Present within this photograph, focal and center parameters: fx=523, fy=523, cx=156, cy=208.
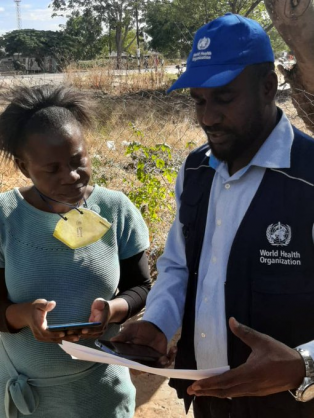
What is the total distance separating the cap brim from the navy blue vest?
283 millimetres

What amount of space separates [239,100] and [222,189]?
0.29m

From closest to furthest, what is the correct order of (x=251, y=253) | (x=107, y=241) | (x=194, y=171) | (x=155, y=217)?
(x=251, y=253)
(x=194, y=171)
(x=107, y=241)
(x=155, y=217)

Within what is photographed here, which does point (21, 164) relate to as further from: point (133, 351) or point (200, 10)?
point (200, 10)

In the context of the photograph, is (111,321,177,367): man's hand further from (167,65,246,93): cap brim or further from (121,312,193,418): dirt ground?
(121,312,193,418): dirt ground

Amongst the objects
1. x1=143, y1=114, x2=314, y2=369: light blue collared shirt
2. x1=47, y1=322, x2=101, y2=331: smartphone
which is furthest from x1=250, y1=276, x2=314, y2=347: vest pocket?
x1=47, y1=322, x2=101, y2=331: smartphone

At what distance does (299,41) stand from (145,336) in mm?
2841

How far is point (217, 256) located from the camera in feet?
5.41

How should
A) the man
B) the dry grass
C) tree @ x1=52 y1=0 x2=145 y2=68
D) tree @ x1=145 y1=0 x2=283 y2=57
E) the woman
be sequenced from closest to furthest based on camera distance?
the man → the woman → the dry grass → tree @ x1=145 y1=0 x2=283 y2=57 → tree @ x1=52 y1=0 x2=145 y2=68

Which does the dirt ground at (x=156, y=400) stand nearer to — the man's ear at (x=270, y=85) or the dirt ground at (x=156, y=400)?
the dirt ground at (x=156, y=400)

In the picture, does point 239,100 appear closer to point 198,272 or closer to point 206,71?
point 206,71

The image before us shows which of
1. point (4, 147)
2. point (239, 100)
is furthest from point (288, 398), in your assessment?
point (4, 147)

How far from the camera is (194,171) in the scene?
1843 mm

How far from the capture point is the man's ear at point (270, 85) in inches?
64.7

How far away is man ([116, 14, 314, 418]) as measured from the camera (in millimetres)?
1513
